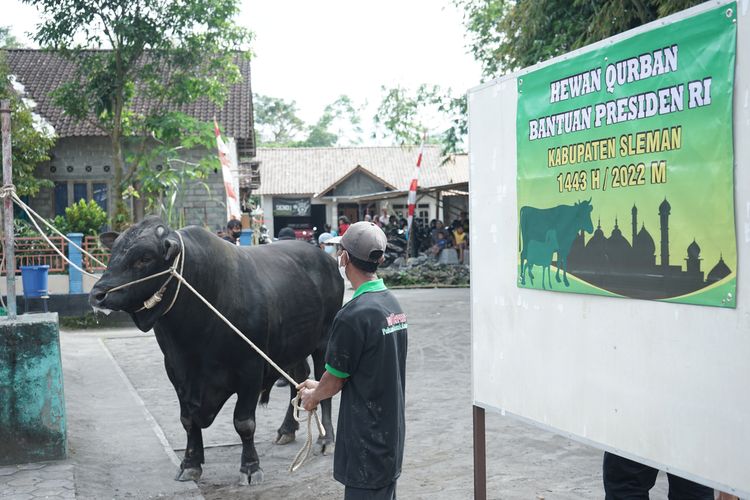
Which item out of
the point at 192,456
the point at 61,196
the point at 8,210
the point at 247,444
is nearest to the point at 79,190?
the point at 61,196

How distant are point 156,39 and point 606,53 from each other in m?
15.1

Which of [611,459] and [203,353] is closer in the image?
[611,459]

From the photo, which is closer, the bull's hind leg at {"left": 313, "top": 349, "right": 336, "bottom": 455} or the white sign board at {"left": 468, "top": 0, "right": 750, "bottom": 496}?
the white sign board at {"left": 468, "top": 0, "right": 750, "bottom": 496}

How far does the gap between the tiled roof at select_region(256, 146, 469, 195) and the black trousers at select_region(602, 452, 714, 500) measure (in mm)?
39914

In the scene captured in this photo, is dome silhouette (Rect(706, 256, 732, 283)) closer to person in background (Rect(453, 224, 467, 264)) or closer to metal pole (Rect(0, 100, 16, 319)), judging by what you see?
metal pole (Rect(0, 100, 16, 319))

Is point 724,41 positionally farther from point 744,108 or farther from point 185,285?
point 185,285

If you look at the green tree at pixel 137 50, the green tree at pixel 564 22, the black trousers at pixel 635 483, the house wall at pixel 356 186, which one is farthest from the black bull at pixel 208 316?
the house wall at pixel 356 186

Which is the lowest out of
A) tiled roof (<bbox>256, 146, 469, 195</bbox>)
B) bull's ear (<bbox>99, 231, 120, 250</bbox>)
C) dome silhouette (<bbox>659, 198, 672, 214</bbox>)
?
bull's ear (<bbox>99, 231, 120, 250</bbox>)

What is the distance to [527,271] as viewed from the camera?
4008mm

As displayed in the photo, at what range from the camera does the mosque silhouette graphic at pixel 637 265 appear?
310 cm

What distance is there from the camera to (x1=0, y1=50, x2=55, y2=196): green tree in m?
19.3

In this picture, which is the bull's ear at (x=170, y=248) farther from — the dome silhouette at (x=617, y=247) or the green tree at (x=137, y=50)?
the green tree at (x=137, y=50)

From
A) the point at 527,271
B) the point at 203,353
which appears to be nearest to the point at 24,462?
the point at 203,353

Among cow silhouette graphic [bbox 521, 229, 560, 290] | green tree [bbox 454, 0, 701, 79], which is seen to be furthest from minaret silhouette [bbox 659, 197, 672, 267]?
green tree [bbox 454, 0, 701, 79]
